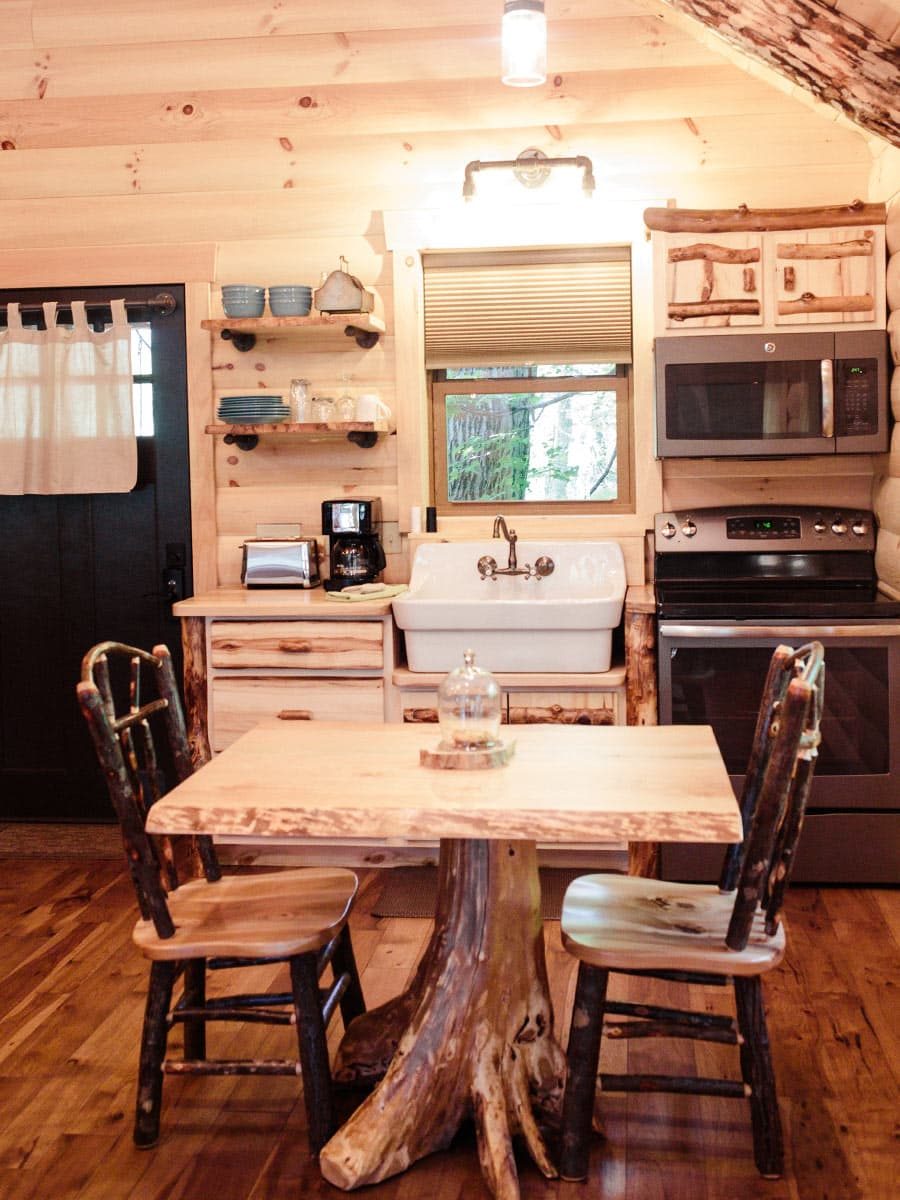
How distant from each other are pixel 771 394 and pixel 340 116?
5.89ft

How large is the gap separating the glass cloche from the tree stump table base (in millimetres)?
201

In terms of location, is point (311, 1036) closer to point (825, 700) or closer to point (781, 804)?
point (781, 804)

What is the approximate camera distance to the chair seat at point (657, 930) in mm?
2252

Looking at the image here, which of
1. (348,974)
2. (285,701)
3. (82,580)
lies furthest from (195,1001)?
(82,580)

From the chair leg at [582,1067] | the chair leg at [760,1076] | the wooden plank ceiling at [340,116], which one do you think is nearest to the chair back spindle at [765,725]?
the chair leg at [760,1076]

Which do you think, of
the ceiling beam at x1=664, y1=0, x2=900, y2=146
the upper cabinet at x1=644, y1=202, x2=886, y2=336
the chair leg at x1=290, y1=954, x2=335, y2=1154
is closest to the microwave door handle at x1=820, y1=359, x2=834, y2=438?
the upper cabinet at x1=644, y1=202, x2=886, y2=336

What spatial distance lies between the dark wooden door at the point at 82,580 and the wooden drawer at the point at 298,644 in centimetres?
67

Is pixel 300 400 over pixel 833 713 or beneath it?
over

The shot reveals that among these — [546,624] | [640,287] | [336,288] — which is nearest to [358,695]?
[546,624]

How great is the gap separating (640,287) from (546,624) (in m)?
1.29

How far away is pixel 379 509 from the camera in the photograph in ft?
15.3

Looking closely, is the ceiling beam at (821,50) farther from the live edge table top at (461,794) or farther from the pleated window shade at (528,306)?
the live edge table top at (461,794)

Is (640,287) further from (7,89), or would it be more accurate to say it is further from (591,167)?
(7,89)

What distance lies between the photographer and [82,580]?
486cm
